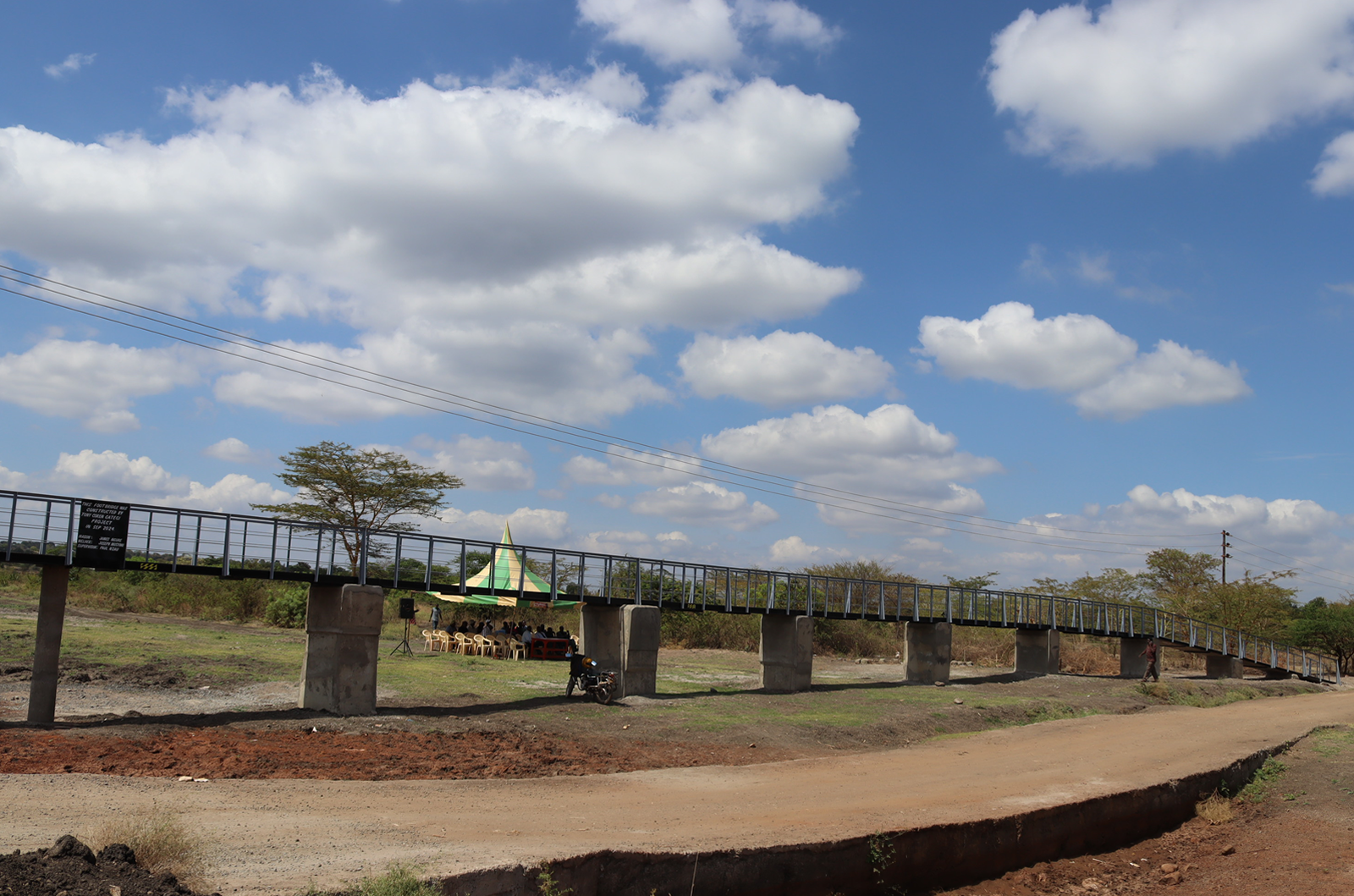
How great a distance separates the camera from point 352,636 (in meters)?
17.3

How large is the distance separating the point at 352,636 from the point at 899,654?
3465cm

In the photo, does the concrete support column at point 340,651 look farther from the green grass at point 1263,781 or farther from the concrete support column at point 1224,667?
the concrete support column at point 1224,667

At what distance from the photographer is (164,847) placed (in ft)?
22.9

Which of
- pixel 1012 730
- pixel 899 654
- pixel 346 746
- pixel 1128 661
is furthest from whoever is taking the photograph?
pixel 899 654

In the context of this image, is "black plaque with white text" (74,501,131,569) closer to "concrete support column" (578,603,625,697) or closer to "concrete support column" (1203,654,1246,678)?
"concrete support column" (578,603,625,697)

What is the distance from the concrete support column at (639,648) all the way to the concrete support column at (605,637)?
0.09m

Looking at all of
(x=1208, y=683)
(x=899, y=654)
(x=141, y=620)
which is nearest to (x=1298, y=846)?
(x=1208, y=683)

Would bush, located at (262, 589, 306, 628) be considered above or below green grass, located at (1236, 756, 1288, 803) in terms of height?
below

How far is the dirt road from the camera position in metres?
7.94

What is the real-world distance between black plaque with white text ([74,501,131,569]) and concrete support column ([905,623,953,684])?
2315cm

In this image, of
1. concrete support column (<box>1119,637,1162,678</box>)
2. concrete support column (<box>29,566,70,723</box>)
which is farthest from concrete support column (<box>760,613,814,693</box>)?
concrete support column (<box>1119,637,1162,678</box>)

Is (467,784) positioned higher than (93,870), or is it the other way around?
(93,870)

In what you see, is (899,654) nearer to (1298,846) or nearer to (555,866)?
(1298,846)

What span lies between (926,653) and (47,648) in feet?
80.3
